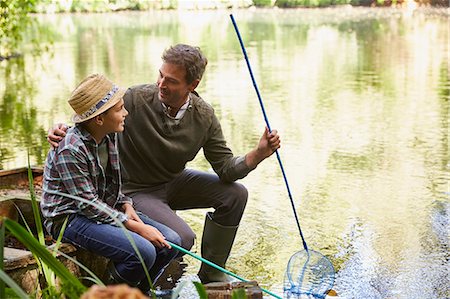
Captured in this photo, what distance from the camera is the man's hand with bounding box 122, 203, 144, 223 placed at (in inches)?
144

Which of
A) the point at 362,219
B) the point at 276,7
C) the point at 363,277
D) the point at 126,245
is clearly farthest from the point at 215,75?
the point at 276,7

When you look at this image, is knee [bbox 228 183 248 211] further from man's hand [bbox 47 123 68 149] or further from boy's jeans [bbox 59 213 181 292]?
man's hand [bbox 47 123 68 149]

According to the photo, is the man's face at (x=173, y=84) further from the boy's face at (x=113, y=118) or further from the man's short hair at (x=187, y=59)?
the boy's face at (x=113, y=118)

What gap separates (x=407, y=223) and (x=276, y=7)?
26.8 meters

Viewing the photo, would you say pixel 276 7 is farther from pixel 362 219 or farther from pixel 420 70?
pixel 362 219

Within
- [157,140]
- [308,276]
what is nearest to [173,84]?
[157,140]

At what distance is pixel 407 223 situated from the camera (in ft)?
17.4

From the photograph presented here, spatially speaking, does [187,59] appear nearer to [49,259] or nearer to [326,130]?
[49,259]

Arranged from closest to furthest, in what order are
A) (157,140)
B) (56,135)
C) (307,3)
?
(56,135)
(157,140)
(307,3)

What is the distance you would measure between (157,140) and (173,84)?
0.31 meters

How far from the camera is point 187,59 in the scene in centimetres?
396

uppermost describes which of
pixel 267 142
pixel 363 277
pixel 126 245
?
pixel 267 142

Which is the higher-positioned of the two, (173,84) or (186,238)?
(173,84)

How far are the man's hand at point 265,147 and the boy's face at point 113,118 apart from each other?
2.34 feet
